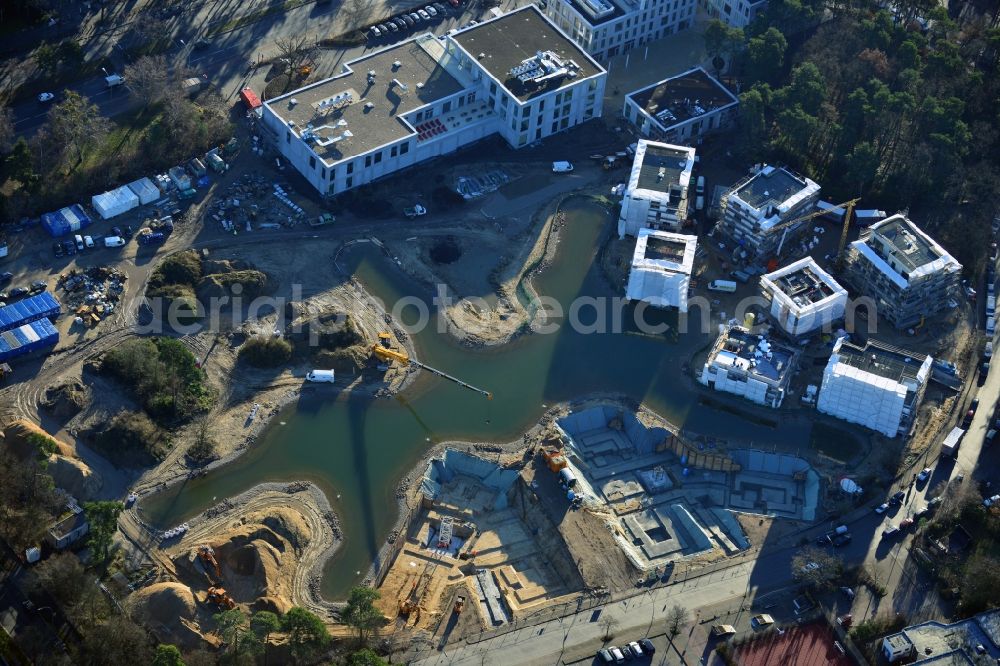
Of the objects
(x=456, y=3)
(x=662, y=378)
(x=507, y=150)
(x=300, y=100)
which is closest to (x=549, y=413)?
(x=662, y=378)

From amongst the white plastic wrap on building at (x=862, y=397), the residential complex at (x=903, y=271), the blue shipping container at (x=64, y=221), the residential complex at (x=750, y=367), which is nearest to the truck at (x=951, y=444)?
the white plastic wrap on building at (x=862, y=397)

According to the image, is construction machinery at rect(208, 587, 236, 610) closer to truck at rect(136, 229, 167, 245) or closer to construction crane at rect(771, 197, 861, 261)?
truck at rect(136, 229, 167, 245)

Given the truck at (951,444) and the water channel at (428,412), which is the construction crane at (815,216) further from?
the truck at (951,444)

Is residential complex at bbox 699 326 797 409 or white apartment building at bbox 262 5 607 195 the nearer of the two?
residential complex at bbox 699 326 797 409

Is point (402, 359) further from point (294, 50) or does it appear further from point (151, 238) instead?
point (294, 50)

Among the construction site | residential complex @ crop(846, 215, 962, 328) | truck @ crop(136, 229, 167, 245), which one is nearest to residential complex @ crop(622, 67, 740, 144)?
residential complex @ crop(846, 215, 962, 328)

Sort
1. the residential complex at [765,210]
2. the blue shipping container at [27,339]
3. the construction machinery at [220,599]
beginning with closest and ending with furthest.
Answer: the construction machinery at [220,599] → the blue shipping container at [27,339] → the residential complex at [765,210]

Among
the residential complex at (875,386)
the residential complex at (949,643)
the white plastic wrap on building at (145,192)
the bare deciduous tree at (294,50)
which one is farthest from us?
the bare deciduous tree at (294,50)
